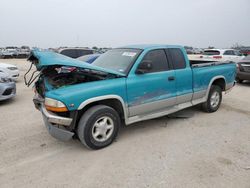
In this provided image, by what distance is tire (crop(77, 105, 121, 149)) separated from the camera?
323 centimetres

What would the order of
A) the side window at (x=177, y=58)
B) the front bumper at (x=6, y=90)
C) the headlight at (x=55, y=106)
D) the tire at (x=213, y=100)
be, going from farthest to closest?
1. the front bumper at (x=6, y=90)
2. the tire at (x=213, y=100)
3. the side window at (x=177, y=58)
4. the headlight at (x=55, y=106)

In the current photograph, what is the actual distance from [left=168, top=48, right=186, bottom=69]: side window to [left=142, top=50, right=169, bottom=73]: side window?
206 mm

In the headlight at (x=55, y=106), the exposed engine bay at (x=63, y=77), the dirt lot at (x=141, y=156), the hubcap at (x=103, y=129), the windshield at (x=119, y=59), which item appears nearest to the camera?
the dirt lot at (x=141, y=156)

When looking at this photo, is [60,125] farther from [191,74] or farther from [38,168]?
[191,74]

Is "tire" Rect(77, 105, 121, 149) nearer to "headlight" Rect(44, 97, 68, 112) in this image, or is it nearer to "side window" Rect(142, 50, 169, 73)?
"headlight" Rect(44, 97, 68, 112)

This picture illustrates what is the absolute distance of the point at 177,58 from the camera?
14.6 ft

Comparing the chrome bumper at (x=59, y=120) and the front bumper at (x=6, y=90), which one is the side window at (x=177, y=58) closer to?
the chrome bumper at (x=59, y=120)

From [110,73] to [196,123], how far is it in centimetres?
235

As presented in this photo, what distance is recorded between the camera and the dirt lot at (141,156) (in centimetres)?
267

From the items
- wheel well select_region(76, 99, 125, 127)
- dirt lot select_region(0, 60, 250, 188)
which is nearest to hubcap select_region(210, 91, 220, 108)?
dirt lot select_region(0, 60, 250, 188)

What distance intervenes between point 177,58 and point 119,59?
4.25ft

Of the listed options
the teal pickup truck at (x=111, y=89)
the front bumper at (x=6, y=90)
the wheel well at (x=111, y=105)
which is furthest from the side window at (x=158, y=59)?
the front bumper at (x=6, y=90)

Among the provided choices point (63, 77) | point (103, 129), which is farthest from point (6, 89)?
point (103, 129)

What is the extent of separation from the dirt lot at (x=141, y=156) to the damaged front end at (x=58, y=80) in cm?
48
